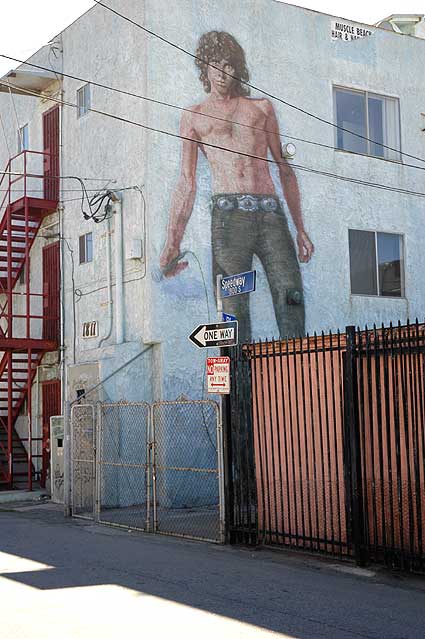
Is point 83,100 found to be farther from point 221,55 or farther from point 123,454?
point 123,454

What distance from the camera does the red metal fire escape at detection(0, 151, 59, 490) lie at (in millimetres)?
20141

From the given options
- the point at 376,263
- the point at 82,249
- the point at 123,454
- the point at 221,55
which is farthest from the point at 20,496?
the point at 221,55

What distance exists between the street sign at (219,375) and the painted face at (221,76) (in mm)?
8552

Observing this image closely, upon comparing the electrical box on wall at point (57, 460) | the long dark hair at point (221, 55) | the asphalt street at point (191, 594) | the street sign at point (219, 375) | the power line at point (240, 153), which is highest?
the long dark hair at point (221, 55)

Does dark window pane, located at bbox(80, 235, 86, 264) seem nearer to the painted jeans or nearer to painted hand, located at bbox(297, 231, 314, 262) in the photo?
the painted jeans

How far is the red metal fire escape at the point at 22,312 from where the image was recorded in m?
20.1

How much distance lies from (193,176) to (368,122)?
18.0ft

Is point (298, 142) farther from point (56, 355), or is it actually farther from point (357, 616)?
point (357, 616)

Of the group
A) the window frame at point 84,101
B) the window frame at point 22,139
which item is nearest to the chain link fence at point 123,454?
the window frame at point 84,101

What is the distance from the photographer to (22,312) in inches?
908

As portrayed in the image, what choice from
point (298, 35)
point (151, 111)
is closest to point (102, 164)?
point (151, 111)

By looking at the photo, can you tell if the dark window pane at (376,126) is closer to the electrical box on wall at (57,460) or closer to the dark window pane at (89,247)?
the dark window pane at (89,247)

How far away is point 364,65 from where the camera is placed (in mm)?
21906

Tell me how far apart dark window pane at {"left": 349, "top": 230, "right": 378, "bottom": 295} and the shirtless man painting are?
1.40 metres
